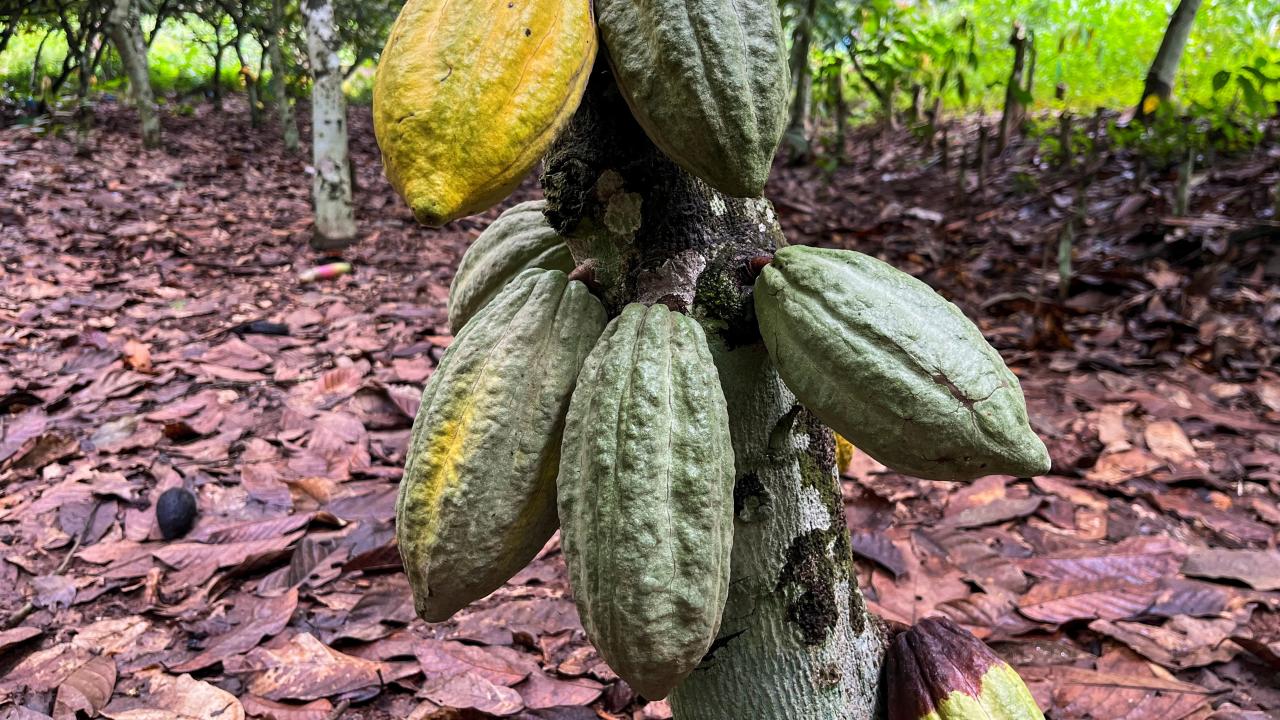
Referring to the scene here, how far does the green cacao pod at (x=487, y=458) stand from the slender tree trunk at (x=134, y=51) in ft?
22.9

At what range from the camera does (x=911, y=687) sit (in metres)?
0.92

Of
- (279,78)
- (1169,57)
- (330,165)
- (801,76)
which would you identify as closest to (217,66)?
(279,78)

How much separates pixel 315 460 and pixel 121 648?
767 mm

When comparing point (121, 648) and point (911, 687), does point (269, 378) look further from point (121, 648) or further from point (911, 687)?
point (911, 687)

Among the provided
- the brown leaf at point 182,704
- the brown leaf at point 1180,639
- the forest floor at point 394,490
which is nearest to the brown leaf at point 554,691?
the forest floor at point 394,490

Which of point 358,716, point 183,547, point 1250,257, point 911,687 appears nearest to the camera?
point 911,687

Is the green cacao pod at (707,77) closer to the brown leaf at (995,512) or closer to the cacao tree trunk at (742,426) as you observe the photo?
the cacao tree trunk at (742,426)

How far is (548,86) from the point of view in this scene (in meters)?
0.64

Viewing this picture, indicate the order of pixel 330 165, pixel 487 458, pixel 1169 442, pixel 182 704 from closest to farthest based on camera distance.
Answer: pixel 487 458
pixel 182 704
pixel 1169 442
pixel 330 165

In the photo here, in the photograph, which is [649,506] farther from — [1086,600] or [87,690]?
[1086,600]

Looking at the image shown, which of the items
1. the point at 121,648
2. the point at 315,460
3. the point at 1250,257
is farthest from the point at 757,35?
the point at 1250,257

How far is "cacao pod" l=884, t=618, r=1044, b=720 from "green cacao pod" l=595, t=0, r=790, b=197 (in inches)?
22.3

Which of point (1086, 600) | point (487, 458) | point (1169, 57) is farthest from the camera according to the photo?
point (1169, 57)

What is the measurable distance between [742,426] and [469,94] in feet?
1.33
